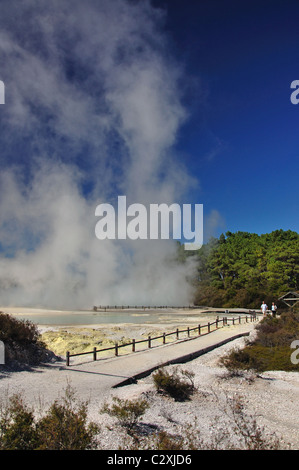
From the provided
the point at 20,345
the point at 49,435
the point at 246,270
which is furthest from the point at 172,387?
the point at 246,270

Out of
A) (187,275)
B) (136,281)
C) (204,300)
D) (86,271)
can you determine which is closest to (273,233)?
(187,275)

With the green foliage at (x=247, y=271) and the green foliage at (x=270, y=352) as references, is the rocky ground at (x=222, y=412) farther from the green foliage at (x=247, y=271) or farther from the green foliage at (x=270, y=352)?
the green foliage at (x=247, y=271)

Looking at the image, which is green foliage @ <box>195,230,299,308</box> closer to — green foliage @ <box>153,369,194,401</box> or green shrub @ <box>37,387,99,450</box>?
green foliage @ <box>153,369,194,401</box>

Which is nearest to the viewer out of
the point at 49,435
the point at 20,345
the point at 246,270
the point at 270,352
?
the point at 49,435

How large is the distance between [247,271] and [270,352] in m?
53.7

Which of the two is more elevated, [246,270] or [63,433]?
[246,270]

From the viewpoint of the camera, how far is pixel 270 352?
17.3 meters

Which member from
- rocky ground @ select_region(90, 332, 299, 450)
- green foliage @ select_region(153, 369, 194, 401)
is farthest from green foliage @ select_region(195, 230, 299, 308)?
green foliage @ select_region(153, 369, 194, 401)

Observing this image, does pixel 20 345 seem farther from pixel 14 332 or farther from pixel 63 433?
pixel 63 433

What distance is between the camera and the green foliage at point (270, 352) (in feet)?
46.1

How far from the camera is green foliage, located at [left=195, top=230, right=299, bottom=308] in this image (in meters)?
59.5

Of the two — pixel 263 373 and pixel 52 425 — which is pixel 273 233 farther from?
pixel 52 425
